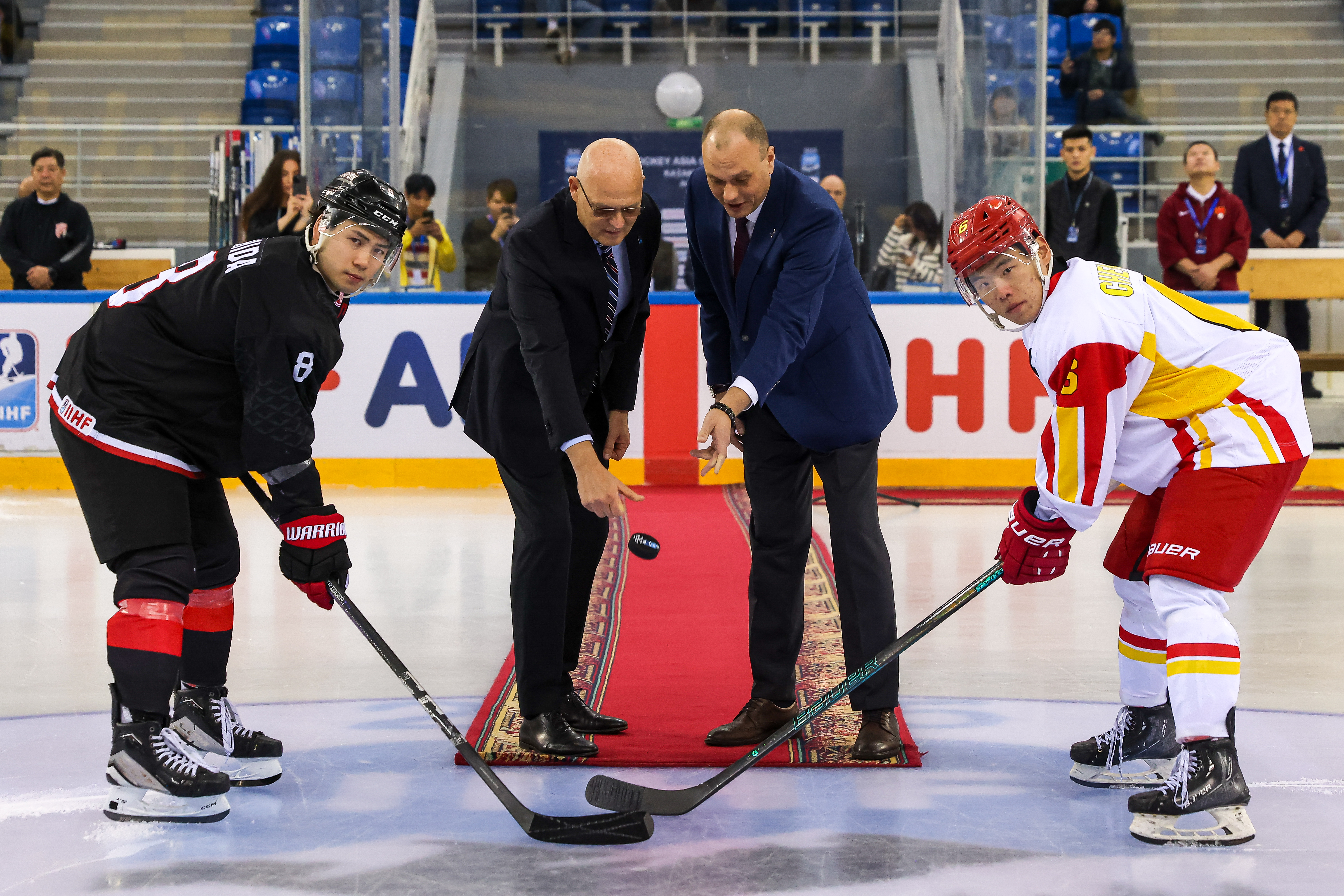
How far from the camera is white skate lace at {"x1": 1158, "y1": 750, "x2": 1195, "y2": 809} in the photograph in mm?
2645

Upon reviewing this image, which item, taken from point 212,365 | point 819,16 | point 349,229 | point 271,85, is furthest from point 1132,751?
point 271,85

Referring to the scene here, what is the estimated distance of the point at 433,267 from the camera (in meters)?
8.12

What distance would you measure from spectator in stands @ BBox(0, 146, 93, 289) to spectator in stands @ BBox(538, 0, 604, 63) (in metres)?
5.08

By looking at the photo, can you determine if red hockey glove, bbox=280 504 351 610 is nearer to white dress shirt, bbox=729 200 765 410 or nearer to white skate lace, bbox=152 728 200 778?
white skate lace, bbox=152 728 200 778

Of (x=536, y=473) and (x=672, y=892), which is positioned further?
(x=536, y=473)

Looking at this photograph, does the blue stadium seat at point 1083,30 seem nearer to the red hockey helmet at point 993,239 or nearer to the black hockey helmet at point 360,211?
the red hockey helmet at point 993,239

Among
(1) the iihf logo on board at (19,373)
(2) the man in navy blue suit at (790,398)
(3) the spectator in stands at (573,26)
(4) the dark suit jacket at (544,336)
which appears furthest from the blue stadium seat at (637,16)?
(4) the dark suit jacket at (544,336)

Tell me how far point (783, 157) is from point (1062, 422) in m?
9.41

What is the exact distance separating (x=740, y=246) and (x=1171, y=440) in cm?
107

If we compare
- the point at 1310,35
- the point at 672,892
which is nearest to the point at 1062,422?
the point at 672,892

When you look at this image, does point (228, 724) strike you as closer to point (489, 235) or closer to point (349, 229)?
point (349, 229)

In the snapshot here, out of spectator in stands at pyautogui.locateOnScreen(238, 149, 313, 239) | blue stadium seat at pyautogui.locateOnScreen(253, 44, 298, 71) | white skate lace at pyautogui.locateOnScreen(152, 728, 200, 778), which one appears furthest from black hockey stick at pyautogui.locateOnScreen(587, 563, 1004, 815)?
blue stadium seat at pyautogui.locateOnScreen(253, 44, 298, 71)

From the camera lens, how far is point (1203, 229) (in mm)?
7711

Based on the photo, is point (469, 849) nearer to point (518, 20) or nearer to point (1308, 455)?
point (1308, 455)
